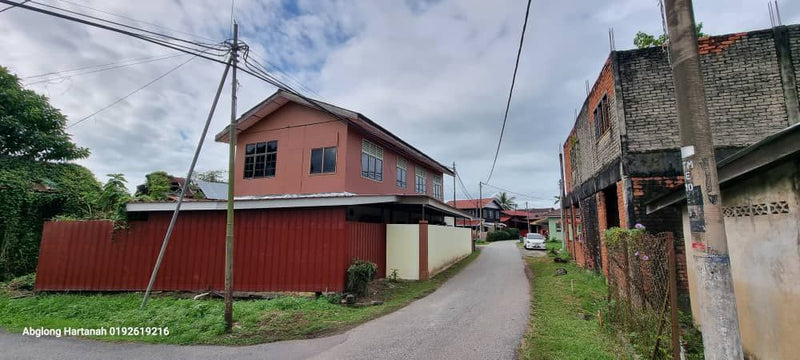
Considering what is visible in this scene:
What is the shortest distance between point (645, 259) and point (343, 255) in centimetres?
713

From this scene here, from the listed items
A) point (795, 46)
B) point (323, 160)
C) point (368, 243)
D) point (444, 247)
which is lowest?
point (444, 247)

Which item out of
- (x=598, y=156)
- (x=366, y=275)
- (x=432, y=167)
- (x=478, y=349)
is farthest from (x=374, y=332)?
(x=432, y=167)

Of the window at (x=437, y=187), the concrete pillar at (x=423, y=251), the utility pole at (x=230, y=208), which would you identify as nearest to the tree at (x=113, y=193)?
the utility pole at (x=230, y=208)

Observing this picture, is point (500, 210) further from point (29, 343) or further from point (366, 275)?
point (29, 343)

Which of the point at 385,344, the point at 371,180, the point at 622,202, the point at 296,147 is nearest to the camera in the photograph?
the point at 385,344

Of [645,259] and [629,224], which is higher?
[629,224]

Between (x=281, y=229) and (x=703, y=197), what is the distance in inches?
388

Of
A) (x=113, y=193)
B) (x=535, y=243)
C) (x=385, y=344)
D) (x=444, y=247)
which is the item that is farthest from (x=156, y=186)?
(x=535, y=243)

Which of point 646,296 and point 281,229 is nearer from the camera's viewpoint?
point 646,296

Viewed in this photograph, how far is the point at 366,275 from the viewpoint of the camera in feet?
32.8

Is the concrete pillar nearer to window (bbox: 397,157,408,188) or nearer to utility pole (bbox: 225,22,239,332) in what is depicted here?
window (bbox: 397,157,408,188)

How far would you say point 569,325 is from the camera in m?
6.74

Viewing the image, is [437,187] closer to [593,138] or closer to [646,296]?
[593,138]

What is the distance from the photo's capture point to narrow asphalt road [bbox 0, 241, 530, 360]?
5.70m
